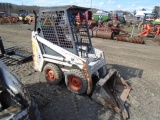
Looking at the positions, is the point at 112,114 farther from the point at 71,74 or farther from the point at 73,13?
the point at 73,13

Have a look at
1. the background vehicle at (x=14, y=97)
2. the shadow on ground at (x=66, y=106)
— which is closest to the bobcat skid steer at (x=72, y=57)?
the shadow on ground at (x=66, y=106)

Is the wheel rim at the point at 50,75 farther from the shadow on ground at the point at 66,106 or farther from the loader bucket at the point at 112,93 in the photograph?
the loader bucket at the point at 112,93

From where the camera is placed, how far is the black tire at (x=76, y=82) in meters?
3.93

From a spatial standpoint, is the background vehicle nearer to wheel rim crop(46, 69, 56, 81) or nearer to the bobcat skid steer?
the bobcat skid steer

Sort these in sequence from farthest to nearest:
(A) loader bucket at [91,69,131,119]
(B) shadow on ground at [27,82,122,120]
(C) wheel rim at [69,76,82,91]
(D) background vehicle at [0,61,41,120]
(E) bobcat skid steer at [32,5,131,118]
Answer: (C) wheel rim at [69,76,82,91], (E) bobcat skid steer at [32,5,131,118], (A) loader bucket at [91,69,131,119], (B) shadow on ground at [27,82,122,120], (D) background vehicle at [0,61,41,120]

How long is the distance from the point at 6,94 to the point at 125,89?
10.3 feet

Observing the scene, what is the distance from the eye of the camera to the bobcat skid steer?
3.86 m

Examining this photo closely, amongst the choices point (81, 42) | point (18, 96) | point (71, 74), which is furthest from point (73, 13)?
point (18, 96)

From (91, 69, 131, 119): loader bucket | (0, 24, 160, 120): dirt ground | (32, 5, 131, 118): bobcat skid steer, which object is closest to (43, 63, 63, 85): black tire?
(32, 5, 131, 118): bobcat skid steer

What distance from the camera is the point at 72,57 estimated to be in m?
3.93

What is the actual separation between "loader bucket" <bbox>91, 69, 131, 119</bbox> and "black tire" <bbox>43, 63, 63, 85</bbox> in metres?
1.03

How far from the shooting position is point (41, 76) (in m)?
5.09

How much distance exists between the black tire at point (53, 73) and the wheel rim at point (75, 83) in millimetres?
368

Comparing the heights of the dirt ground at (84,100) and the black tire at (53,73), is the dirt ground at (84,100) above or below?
below
